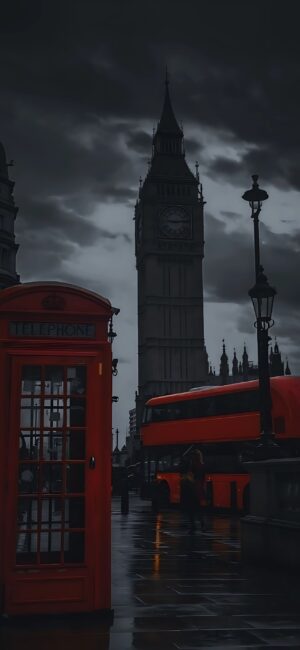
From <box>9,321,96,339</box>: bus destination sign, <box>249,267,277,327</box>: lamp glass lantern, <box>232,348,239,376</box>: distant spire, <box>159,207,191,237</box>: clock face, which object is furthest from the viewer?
<box>232,348,239,376</box>: distant spire

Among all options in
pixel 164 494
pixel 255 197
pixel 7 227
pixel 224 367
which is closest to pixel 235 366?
pixel 224 367

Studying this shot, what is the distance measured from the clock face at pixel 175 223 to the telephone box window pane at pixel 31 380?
331 feet

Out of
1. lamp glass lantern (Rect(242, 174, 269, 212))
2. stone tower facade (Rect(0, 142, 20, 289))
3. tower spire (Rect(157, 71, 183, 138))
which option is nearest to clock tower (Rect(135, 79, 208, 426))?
tower spire (Rect(157, 71, 183, 138))

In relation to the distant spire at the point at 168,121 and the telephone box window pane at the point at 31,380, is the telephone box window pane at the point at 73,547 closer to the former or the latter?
the telephone box window pane at the point at 31,380

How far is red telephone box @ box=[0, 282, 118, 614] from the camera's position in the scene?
6578 mm

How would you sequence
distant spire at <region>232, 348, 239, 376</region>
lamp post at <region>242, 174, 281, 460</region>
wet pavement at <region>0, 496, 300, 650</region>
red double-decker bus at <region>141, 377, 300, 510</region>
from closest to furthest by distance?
wet pavement at <region>0, 496, 300, 650</region>, lamp post at <region>242, 174, 281, 460</region>, red double-decker bus at <region>141, 377, 300, 510</region>, distant spire at <region>232, 348, 239, 376</region>

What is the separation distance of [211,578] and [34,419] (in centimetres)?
380

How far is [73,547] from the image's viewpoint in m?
6.68

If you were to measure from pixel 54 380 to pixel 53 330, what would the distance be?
19.0 inches

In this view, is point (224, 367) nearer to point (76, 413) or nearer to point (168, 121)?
point (168, 121)

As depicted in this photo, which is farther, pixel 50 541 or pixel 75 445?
pixel 75 445

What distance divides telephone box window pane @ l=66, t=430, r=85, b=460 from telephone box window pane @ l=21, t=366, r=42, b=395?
1.62 ft

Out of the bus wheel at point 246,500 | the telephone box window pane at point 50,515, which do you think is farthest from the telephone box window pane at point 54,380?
the bus wheel at point 246,500

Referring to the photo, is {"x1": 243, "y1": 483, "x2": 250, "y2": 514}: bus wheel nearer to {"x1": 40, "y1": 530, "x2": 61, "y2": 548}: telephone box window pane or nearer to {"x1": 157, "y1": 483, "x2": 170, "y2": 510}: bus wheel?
{"x1": 157, "y1": 483, "x2": 170, "y2": 510}: bus wheel
